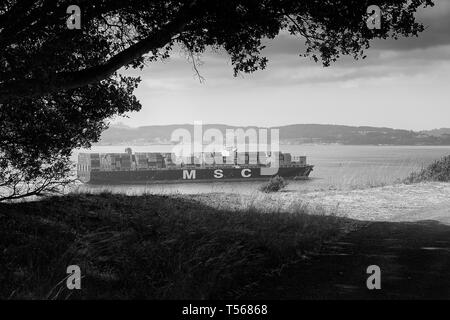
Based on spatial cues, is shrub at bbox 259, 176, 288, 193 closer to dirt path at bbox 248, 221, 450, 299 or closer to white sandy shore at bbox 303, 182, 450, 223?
white sandy shore at bbox 303, 182, 450, 223

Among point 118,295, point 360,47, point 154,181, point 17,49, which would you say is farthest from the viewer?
point 154,181

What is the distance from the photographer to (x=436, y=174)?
26.5 meters

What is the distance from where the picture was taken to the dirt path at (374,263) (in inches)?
255

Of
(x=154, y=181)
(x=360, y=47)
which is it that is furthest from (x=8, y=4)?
(x=154, y=181)

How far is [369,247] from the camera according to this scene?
9.60 meters

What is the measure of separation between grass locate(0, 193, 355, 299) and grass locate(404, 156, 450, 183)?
16258 millimetres

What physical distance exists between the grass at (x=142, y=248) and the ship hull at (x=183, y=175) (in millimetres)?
82357

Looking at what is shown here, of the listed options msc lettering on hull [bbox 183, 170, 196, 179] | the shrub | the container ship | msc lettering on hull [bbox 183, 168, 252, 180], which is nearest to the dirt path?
the shrub

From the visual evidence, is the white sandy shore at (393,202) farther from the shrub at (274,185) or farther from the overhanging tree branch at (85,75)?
the overhanging tree branch at (85,75)

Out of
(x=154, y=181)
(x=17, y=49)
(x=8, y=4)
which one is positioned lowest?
(x=154, y=181)

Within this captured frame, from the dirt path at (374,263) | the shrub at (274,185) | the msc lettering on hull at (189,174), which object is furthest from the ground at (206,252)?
the msc lettering on hull at (189,174)

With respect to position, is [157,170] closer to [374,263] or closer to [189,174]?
[189,174]
